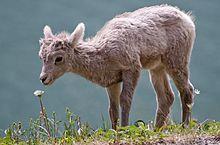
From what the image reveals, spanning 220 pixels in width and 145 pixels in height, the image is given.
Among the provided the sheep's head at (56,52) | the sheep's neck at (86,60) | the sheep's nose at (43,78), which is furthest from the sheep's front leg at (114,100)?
the sheep's nose at (43,78)

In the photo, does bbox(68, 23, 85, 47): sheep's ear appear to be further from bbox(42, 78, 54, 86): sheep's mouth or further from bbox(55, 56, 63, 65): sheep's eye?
bbox(42, 78, 54, 86): sheep's mouth

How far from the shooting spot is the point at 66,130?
22.1 ft

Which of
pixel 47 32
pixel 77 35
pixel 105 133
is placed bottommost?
pixel 105 133

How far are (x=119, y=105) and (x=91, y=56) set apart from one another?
3.25ft

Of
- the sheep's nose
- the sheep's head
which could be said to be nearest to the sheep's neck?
the sheep's head

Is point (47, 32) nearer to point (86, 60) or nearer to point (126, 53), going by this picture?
point (86, 60)

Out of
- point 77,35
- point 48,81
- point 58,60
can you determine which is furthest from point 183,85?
point 48,81

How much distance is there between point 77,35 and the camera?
33.0 feet

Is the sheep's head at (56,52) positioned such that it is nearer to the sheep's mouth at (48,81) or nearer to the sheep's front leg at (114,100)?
the sheep's mouth at (48,81)

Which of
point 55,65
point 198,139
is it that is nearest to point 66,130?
point 198,139

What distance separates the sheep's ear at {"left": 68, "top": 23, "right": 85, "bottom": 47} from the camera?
32.9 feet

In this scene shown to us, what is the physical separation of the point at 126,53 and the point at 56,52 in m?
1.17

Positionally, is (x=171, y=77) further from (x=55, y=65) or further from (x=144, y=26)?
(x=55, y=65)

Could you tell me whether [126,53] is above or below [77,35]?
below
